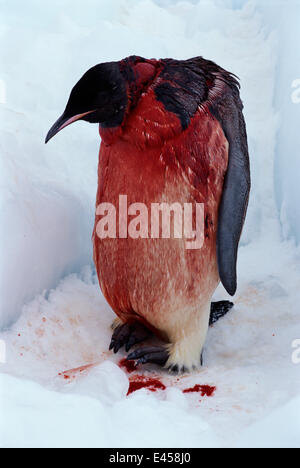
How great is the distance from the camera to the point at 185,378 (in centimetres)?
62

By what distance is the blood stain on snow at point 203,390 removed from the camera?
57 cm

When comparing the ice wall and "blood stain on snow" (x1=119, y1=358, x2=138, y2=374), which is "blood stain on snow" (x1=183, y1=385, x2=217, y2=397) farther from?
the ice wall

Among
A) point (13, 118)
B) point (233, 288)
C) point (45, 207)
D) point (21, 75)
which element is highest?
point (21, 75)

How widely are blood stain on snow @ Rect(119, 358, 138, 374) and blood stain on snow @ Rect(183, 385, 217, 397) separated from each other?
9cm

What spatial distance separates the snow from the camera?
0.46 meters

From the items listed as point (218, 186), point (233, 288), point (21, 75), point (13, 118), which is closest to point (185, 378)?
point (233, 288)

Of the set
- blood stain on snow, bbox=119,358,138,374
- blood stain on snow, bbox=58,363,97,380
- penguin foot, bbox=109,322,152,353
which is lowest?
blood stain on snow, bbox=58,363,97,380

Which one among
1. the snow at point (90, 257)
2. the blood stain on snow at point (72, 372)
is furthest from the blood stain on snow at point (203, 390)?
the blood stain on snow at point (72, 372)

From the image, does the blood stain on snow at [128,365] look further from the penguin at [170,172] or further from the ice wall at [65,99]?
the ice wall at [65,99]

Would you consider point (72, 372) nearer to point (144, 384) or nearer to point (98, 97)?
point (144, 384)

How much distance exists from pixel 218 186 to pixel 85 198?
302 mm

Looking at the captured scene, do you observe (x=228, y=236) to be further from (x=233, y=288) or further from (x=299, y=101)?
(x=299, y=101)

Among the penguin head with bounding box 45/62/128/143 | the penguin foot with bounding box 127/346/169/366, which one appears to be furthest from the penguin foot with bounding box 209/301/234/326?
the penguin head with bounding box 45/62/128/143

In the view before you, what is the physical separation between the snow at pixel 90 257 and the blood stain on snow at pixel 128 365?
0.03ft
